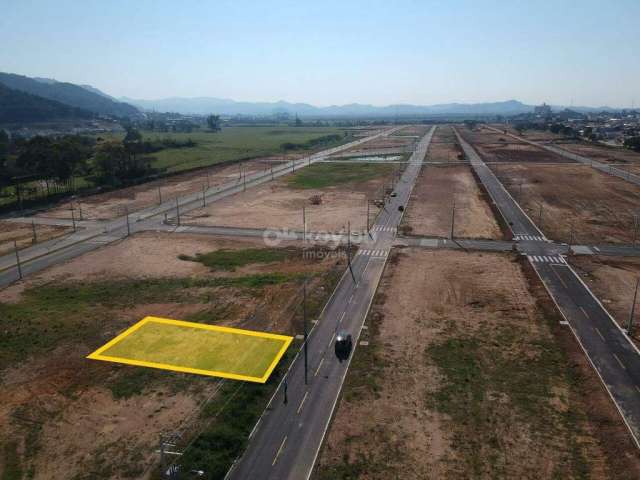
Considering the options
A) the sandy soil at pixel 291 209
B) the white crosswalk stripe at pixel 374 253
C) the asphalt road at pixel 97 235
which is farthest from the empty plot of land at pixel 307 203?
the white crosswalk stripe at pixel 374 253

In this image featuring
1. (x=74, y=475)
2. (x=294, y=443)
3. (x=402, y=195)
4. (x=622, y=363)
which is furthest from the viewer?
(x=402, y=195)

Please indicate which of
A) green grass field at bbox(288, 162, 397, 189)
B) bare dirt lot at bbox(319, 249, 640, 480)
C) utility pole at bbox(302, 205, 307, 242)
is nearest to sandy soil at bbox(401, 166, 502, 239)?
green grass field at bbox(288, 162, 397, 189)

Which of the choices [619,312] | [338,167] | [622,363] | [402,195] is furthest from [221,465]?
[338,167]

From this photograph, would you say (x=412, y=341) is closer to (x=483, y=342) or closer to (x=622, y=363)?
(x=483, y=342)

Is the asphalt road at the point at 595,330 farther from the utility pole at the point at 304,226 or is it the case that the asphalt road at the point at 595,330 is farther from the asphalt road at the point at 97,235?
the asphalt road at the point at 97,235

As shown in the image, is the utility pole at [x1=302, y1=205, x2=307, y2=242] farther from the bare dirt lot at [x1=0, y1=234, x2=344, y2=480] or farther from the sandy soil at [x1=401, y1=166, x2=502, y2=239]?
the sandy soil at [x1=401, y1=166, x2=502, y2=239]

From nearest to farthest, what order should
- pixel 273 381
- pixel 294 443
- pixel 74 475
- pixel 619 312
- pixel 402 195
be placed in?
pixel 74 475 → pixel 294 443 → pixel 273 381 → pixel 619 312 → pixel 402 195

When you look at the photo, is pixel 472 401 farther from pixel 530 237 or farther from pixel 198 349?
pixel 530 237
